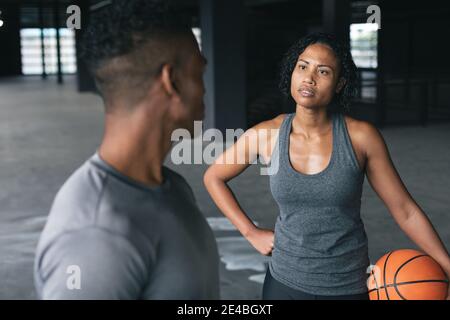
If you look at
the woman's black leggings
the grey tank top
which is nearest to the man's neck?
the grey tank top

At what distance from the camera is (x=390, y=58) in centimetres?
2275

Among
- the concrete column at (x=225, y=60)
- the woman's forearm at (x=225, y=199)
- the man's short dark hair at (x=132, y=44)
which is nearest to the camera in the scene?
the man's short dark hair at (x=132, y=44)

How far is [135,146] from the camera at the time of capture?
1.24 m

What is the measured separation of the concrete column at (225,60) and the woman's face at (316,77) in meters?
9.90

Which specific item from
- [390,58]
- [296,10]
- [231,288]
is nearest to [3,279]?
[231,288]

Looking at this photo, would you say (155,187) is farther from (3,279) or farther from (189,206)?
(3,279)

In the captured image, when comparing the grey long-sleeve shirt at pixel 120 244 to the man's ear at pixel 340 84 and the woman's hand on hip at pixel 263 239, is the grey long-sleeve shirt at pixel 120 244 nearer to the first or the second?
the woman's hand on hip at pixel 263 239

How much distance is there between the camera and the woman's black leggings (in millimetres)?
2268

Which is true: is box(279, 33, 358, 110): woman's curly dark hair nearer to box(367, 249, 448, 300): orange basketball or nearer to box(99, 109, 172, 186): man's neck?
box(367, 249, 448, 300): orange basketball

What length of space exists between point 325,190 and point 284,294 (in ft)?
1.39

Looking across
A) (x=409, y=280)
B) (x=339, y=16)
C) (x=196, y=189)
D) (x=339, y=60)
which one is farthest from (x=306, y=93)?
(x=339, y=16)

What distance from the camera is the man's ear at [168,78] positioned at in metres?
1.23

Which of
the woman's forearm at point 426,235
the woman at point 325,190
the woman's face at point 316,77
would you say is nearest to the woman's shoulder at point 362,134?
the woman at point 325,190

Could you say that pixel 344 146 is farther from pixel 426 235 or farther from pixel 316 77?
pixel 426 235
